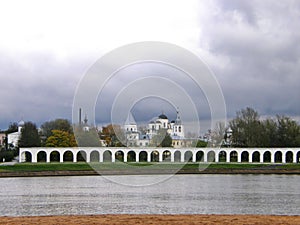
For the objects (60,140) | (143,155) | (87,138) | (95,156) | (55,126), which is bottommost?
(95,156)

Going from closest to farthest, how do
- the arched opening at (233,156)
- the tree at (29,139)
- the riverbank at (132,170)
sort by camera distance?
1. the riverbank at (132,170)
2. the arched opening at (233,156)
3. the tree at (29,139)

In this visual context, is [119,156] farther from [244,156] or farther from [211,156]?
[244,156]

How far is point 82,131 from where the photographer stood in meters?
73.4

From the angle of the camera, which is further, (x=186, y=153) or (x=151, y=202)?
(x=186, y=153)

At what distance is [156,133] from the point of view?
71.7 meters

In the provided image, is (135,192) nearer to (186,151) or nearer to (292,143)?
A: (186,151)

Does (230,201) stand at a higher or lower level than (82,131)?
lower

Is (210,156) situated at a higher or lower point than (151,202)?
higher

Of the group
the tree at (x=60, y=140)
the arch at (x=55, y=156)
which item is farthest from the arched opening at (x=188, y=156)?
the arch at (x=55, y=156)

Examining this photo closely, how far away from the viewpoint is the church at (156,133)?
226ft

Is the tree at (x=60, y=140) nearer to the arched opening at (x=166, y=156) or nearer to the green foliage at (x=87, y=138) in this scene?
the green foliage at (x=87, y=138)

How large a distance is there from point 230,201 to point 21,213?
10037mm

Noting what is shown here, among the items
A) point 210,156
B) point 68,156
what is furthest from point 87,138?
point 210,156

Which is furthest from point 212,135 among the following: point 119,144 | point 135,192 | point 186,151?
point 135,192
